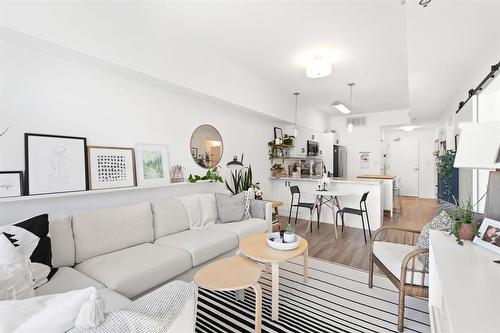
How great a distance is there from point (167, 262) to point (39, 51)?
2261 millimetres

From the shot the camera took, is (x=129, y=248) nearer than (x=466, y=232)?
No

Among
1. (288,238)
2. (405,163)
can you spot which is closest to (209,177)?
(288,238)

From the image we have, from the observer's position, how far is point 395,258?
206 cm

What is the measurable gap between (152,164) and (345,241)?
10.6 feet

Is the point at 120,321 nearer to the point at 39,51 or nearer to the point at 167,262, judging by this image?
the point at 167,262

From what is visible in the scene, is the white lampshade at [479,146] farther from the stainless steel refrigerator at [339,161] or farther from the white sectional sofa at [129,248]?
the stainless steel refrigerator at [339,161]

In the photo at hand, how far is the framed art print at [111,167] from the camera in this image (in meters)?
2.48

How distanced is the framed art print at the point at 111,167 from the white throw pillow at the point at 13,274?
3.64 feet

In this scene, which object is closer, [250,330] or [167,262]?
[250,330]

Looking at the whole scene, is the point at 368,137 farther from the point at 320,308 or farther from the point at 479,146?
the point at 320,308

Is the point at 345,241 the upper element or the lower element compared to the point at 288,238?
lower

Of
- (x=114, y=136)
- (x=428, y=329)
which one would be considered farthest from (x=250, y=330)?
(x=114, y=136)

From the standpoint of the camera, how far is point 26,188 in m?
2.03

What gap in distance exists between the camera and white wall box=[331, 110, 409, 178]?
6.85 m
